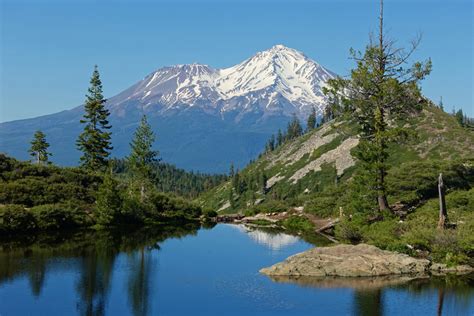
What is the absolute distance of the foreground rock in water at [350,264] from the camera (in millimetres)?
44688

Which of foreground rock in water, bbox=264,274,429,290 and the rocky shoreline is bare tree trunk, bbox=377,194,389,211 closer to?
the rocky shoreline

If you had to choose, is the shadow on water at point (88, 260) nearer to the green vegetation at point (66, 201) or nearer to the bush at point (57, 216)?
the bush at point (57, 216)

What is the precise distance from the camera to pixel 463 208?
57906 millimetres

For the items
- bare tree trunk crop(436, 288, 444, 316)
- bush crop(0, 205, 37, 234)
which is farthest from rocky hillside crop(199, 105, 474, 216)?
bush crop(0, 205, 37, 234)

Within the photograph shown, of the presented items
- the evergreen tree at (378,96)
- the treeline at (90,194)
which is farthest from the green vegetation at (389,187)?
the treeline at (90,194)

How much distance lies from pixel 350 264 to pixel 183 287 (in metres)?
13.4

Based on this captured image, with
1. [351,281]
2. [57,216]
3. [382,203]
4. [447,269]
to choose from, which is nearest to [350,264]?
[351,281]

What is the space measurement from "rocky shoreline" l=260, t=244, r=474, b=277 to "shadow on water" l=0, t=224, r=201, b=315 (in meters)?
11.8

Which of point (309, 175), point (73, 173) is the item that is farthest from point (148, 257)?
point (309, 175)

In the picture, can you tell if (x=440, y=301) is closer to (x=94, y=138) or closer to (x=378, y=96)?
(x=378, y=96)

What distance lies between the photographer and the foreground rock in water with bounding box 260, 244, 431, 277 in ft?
147

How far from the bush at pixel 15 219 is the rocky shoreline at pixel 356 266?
33.0m

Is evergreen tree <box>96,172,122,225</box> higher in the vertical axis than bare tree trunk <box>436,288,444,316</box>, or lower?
higher

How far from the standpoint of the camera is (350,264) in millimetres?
45000
